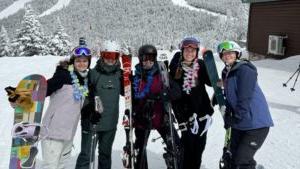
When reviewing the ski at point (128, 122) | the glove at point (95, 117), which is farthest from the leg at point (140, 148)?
the glove at point (95, 117)

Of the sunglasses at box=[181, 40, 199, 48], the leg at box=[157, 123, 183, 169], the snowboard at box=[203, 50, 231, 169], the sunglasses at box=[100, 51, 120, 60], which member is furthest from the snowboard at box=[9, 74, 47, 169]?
the snowboard at box=[203, 50, 231, 169]

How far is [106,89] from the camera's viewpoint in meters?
4.87

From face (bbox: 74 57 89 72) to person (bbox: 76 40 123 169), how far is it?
0.52 ft

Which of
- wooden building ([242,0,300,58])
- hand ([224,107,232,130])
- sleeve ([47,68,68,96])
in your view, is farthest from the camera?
wooden building ([242,0,300,58])

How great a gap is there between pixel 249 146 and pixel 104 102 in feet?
6.20

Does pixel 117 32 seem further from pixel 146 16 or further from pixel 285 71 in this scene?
pixel 285 71

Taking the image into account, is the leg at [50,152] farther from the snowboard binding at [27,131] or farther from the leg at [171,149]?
the leg at [171,149]

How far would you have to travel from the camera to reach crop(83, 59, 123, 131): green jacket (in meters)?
4.84

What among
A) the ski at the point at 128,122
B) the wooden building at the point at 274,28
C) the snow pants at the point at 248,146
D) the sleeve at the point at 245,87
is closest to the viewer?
the sleeve at the point at 245,87

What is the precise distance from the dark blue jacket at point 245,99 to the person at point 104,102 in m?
1.48

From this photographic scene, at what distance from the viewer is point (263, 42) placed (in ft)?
72.4

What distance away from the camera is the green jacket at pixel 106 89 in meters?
4.84

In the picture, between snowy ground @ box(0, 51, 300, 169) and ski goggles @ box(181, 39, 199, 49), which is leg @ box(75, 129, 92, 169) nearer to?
snowy ground @ box(0, 51, 300, 169)

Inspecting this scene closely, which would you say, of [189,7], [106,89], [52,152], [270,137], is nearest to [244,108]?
[106,89]
